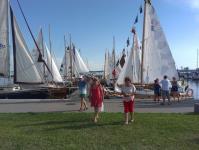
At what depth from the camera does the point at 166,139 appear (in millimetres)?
11836

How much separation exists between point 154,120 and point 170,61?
18.2 metres

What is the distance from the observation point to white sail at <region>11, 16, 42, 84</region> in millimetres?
31172

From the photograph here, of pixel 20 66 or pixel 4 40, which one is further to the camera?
pixel 20 66

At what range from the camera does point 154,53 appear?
3231 centimetres

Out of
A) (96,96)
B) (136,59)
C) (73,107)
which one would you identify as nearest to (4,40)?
(73,107)

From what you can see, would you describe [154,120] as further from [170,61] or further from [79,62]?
[79,62]

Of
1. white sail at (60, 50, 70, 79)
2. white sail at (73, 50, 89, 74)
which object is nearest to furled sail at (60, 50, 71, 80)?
white sail at (60, 50, 70, 79)

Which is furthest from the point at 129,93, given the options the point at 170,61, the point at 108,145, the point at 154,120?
the point at 170,61

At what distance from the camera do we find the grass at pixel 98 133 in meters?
11.2

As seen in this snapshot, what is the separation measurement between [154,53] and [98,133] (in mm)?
20313

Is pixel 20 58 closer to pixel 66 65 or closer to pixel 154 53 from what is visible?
pixel 154 53

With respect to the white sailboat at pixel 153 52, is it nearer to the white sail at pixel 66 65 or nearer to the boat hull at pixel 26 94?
the boat hull at pixel 26 94

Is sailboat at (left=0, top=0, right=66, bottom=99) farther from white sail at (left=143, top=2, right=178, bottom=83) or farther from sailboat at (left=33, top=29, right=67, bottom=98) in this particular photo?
white sail at (left=143, top=2, right=178, bottom=83)

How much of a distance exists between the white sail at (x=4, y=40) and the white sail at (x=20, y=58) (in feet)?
2.97
